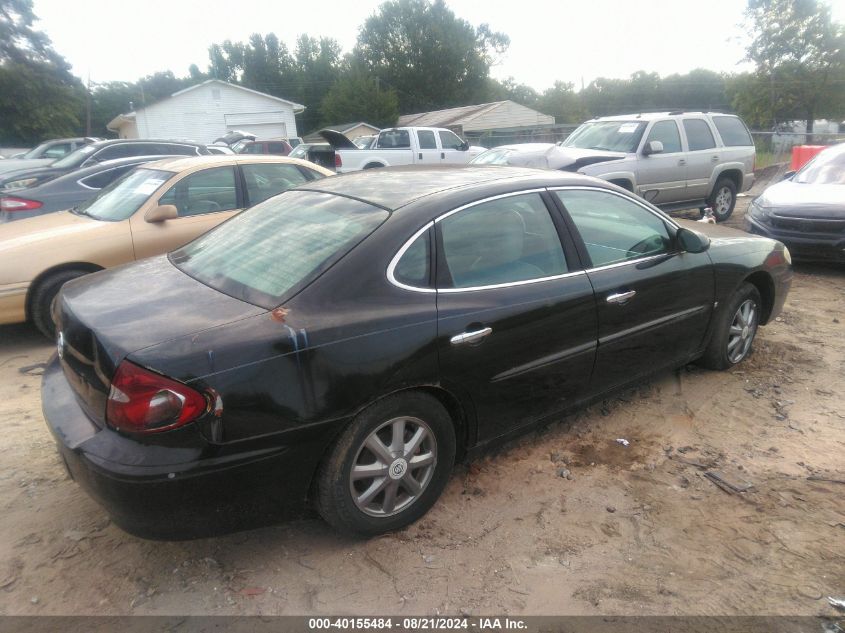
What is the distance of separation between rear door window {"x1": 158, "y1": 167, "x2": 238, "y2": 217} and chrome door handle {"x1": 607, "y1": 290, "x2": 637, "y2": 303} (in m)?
3.96

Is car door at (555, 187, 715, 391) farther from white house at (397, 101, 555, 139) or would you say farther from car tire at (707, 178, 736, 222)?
white house at (397, 101, 555, 139)

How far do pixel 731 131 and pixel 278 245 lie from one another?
10.5 m

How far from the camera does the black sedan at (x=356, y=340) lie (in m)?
2.33

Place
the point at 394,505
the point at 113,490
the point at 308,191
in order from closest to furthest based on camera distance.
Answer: the point at 113,490, the point at 394,505, the point at 308,191

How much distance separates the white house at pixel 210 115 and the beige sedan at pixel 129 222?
1244 inches

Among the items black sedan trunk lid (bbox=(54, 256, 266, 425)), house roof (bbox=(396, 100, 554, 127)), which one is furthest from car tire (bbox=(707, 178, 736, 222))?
house roof (bbox=(396, 100, 554, 127))

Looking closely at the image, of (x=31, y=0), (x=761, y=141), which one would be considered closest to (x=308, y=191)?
(x=761, y=141)

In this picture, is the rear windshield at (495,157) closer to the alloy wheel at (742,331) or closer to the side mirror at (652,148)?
the side mirror at (652,148)

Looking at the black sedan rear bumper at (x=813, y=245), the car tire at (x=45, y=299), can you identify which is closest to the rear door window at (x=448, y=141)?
the black sedan rear bumper at (x=813, y=245)

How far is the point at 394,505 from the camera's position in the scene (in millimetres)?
2863

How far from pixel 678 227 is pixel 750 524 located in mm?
1843

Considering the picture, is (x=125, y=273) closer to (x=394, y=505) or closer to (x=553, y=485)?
(x=394, y=505)

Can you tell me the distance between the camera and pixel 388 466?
9.09ft

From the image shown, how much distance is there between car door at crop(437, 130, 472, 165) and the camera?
17.7 m
